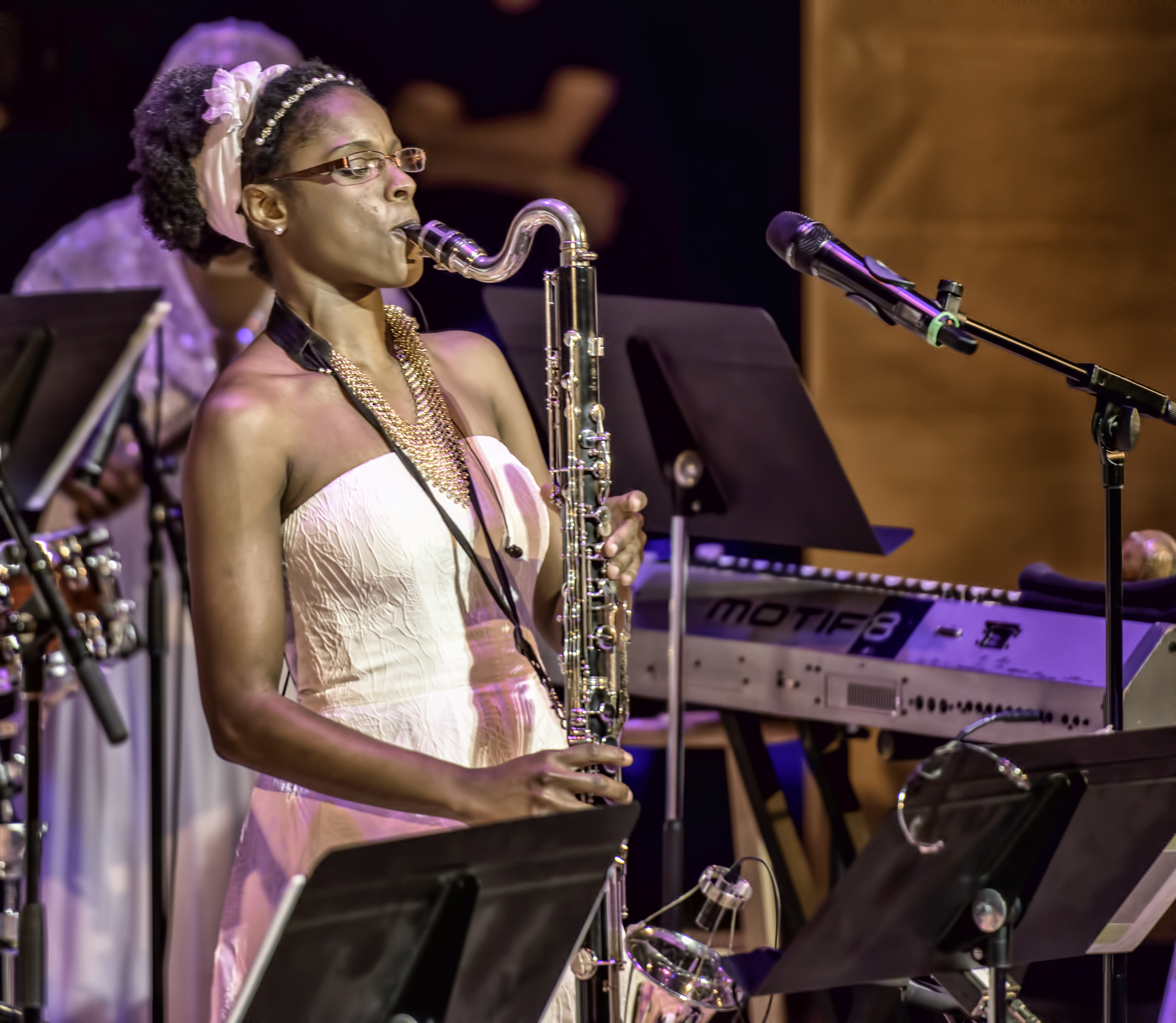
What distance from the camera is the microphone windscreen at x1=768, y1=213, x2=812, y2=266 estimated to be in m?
2.28

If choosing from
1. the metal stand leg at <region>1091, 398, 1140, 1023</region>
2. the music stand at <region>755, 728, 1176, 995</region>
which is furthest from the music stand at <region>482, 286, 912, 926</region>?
the music stand at <region>755, 728, 1176, 995</region>

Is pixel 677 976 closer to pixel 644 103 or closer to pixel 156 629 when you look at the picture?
pixel 156 629

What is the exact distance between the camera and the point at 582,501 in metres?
2.17

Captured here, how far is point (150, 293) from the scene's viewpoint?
3053 mm

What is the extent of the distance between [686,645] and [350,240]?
192cm

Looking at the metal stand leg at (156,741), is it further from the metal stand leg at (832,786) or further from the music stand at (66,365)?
the metal stand leg at (832,786)

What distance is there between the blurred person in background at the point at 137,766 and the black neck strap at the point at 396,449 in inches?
69.7

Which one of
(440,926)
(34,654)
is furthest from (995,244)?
(440,926)

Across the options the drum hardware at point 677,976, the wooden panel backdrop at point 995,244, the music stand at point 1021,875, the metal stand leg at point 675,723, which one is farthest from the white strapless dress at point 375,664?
the wooden panel backdrop at point 995,244

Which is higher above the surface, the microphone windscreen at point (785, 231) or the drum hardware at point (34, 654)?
the microphone windscreen at point (785, 231)

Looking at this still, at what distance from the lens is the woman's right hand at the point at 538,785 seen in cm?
183

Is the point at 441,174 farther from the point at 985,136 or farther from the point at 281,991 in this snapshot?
the point at 281,991

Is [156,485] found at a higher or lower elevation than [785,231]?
lower

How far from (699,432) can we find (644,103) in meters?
1.78
